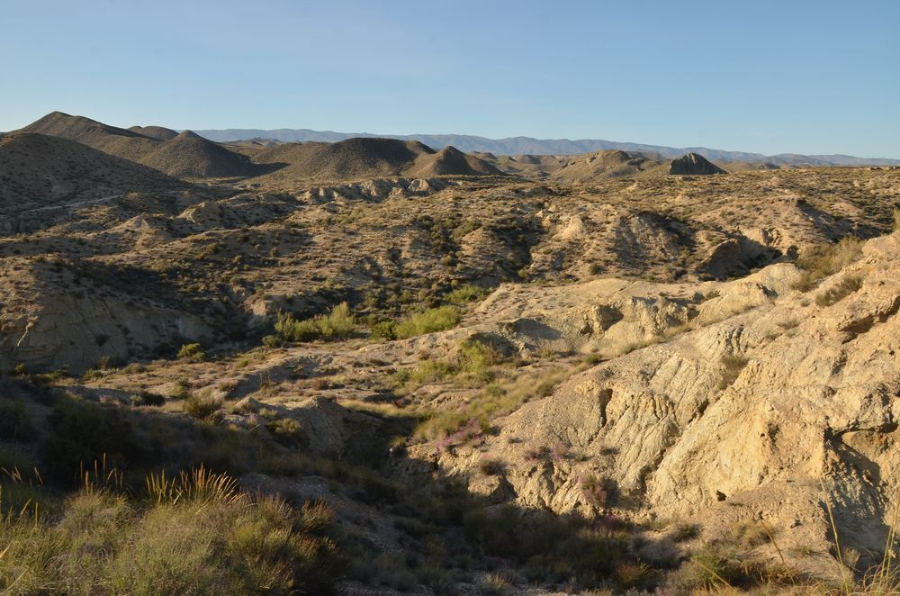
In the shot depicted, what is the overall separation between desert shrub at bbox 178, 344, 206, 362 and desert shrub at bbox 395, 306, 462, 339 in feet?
27.9

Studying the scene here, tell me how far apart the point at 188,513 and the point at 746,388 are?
9.31 meters

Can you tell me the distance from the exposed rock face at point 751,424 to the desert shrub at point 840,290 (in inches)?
2.4

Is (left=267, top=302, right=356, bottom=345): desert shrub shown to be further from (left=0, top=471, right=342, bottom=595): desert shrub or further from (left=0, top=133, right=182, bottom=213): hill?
(left=0, top=133, right=182, bottom=213): hill

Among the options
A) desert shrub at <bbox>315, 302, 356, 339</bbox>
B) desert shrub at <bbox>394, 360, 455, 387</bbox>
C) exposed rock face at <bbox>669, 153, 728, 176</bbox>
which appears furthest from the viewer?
exposed rock face at <bbox>669, 153, 728, 176</bbox>

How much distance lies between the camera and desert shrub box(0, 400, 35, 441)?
28.8 ft

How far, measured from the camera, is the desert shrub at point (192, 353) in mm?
23547

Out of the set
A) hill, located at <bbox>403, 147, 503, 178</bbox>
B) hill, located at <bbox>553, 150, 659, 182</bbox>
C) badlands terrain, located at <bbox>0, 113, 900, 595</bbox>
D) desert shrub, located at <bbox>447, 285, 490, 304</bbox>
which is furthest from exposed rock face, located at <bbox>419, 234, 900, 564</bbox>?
hill, located at <bbox>553, 150, 659, 182</bbox>

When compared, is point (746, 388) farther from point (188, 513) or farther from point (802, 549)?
point (188, 513)

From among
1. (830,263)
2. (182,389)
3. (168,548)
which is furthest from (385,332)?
(168,548)

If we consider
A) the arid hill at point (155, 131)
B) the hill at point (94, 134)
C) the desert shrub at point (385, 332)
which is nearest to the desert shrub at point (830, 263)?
the desert shrub at point (385, 332)

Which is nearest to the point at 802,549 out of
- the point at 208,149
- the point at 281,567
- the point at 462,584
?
the point at 462,584

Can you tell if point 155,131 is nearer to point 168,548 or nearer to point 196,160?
point 196,160

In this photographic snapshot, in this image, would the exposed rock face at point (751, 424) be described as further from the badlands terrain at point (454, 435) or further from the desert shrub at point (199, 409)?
the desert shrub at point (199, 409)

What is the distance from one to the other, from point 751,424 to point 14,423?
1227 centimetres
